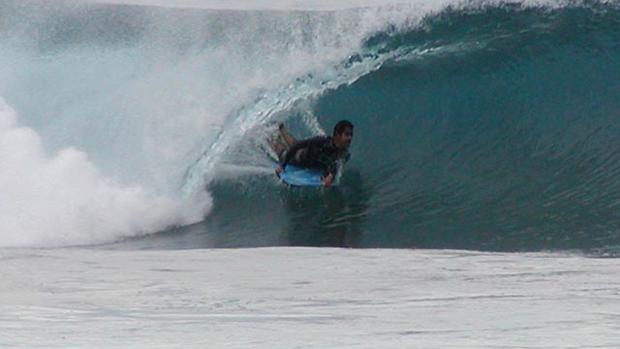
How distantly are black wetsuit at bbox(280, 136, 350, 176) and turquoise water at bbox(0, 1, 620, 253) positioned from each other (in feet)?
0.68

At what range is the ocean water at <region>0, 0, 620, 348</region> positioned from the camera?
18.6 feet

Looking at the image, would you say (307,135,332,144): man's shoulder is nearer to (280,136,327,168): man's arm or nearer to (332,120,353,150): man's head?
(280,136,327,168): man's arm

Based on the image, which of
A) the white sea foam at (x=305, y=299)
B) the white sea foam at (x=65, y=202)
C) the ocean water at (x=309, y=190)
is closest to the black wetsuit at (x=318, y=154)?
the ocean water at (x=309, y=190)

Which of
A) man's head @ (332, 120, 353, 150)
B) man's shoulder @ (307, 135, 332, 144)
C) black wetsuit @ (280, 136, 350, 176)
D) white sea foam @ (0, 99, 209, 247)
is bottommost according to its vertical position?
white sea foam @ (0, 99, 209, 247)

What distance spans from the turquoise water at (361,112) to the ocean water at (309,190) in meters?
0.02

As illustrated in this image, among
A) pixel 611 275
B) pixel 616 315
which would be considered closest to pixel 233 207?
pixel 611 275

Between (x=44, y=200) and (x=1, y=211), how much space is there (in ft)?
1.11

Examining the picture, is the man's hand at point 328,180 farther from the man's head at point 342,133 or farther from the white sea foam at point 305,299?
the white sea foam at point 305,299

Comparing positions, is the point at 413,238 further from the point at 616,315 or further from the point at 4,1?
the point at 4,1

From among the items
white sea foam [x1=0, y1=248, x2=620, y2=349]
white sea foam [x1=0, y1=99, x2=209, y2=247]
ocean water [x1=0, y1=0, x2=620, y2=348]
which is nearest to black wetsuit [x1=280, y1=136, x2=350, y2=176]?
ocean water [x1=0, y1=0, x2=620, y2=348]

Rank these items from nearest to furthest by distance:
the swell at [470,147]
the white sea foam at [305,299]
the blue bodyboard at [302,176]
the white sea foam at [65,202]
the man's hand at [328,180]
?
1. the white sea foam at [305,299]
2. the white sea foam at [65,202]
3. the swell at [470,147]
4. the man's hand at [328,180]
5. the blue bodyboard at [302,176]

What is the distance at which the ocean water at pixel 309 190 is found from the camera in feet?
18.6

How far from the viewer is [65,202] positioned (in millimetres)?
9656

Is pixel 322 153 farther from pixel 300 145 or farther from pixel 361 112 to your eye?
pixel 361 112
